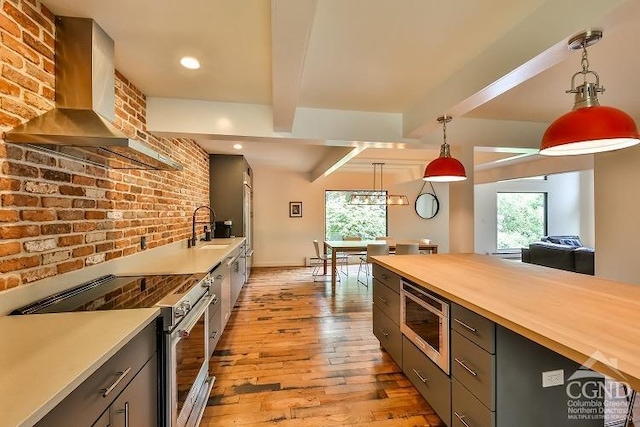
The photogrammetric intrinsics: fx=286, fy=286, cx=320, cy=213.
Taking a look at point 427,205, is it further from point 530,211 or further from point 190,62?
point 190,62

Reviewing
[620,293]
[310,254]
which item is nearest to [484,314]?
[620,293]

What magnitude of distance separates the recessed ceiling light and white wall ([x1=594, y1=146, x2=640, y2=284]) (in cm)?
453

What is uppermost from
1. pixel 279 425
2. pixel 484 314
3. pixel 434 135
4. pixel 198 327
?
pixel 434 135

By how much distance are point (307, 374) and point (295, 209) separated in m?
5.15

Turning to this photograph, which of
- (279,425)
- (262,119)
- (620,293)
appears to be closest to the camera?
(620,293)

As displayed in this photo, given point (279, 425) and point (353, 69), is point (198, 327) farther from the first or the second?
point (353, 69)

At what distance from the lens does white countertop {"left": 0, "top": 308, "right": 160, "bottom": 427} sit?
68 cm

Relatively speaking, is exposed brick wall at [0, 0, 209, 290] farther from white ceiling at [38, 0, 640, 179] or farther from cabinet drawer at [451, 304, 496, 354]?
cabinet drawer at [451, 304, 496, 354]

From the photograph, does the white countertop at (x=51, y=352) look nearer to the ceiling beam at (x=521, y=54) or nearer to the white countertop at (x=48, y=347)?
the white countertop at (x=48, y=347)

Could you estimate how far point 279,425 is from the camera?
1.79 metres

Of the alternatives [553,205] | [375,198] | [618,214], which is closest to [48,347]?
[618,214]

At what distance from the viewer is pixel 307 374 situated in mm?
2338

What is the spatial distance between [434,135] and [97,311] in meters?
3.28

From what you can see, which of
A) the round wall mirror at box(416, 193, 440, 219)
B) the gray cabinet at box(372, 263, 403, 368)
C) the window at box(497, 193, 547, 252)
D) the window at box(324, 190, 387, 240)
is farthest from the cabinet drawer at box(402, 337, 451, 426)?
the window at box(497, 193, 547, 252)
